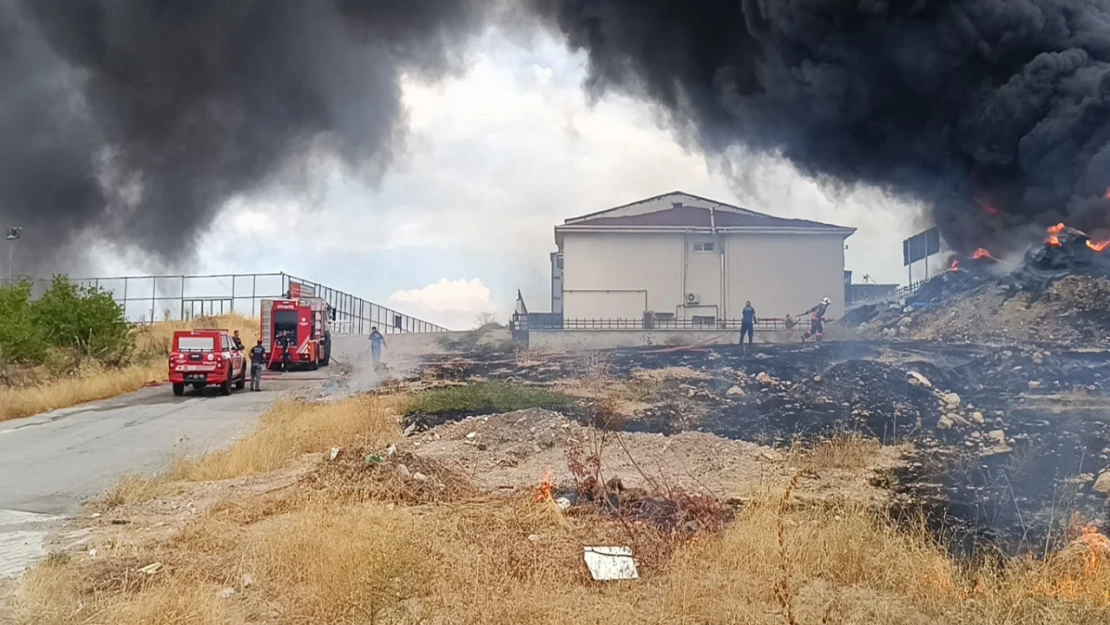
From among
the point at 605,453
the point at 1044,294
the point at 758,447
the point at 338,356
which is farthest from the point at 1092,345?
the point at 338,356

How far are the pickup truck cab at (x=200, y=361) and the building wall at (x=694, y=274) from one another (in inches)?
738

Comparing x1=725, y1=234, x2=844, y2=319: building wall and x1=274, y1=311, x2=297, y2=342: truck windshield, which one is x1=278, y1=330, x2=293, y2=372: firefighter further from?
x1=725, y1=234, x2=844, y2=319: building wall

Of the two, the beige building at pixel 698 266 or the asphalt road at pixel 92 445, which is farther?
the beige building at pixel 698 266

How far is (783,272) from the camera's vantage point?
38625mm

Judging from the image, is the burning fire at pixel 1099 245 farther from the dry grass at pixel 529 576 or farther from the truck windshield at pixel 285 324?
the truck windshield at pixel 285 324

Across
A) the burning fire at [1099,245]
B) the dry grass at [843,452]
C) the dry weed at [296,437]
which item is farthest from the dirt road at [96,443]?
the burning fire at [1099,245]

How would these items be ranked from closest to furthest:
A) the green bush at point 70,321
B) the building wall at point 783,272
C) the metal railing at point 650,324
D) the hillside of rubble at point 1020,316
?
the hillside of rubble at point 1020,316 < the green bush at point 70,321 < the metal railing at point 650,324 < the building wall at point 783,272

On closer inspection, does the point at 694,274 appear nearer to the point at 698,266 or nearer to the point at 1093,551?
the point at 698,266

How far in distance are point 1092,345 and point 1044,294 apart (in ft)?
12.3

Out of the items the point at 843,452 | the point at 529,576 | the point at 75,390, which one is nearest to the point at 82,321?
the point at 75,390

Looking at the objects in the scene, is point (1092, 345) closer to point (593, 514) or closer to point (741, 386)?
point (741, 386)

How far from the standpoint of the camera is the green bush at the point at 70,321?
2691 centimetres

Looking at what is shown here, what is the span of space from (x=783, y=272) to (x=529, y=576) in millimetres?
34708

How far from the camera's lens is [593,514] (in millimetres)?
7402
